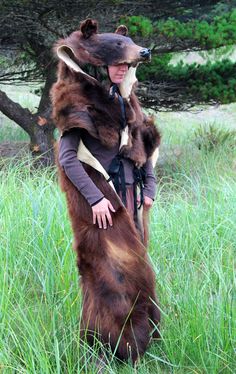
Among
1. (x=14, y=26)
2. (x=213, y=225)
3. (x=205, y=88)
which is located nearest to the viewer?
(x=213, y=225)

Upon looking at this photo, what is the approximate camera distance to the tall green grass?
8.07 feet

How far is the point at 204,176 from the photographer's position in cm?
603

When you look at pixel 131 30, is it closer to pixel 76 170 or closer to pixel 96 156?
pixel 96 156

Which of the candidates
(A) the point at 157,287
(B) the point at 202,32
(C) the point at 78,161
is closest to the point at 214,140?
(B) the point at 202,32

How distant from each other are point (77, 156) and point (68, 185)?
0.14 m

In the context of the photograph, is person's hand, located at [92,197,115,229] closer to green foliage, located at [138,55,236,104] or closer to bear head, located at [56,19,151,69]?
bear head, located at [56,19,151,69]

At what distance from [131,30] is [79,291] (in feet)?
11.3

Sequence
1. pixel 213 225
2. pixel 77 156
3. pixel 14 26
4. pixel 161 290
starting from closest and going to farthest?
pixel 77 156 → pixel 161 290 → pixel 213 225 → pixel 14 26

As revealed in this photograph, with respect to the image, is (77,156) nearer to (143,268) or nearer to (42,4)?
(143,268)

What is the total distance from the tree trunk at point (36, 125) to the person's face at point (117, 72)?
482cm

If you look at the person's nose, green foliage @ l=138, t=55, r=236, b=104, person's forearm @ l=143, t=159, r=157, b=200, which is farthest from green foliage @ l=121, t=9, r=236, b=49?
the person's nose

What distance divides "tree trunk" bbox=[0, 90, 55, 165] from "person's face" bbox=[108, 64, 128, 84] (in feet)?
15.8

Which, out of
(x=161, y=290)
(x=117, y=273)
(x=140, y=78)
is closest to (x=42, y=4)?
(x=140, y=78)

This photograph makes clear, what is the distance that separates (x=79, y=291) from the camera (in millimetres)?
2760
